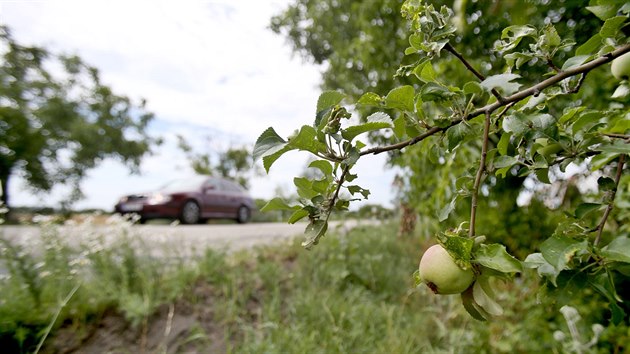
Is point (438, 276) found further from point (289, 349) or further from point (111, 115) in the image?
point (111, 115)

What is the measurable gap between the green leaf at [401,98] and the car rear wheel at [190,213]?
7.73 meters

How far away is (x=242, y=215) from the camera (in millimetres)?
9883

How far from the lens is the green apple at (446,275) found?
0.51m

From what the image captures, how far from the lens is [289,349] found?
6.26 feet

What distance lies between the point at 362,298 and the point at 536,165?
2.30 meters

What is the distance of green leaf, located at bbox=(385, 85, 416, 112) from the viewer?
569 millimetres

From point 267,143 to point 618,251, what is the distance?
505 millimetres

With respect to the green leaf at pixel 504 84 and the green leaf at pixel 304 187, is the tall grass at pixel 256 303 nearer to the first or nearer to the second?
the green leaf at pixel 304 187

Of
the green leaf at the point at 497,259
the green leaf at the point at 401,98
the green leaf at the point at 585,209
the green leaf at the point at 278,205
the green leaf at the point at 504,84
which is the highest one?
the green leaf at the point at 401,98

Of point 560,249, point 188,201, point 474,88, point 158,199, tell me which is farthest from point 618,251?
point 188,201

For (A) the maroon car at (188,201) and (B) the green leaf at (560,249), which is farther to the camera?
(A) the maroon car at (188,201)

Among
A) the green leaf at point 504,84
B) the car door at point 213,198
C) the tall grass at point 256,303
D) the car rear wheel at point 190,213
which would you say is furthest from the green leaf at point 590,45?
the car door at point 213,198

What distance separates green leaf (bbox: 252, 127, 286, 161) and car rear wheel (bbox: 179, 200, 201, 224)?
7699 mm

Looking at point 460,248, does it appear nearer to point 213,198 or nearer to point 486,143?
point 486,143
